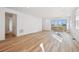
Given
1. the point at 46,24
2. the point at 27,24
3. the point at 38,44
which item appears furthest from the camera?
the point at 46,24

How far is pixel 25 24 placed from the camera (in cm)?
262

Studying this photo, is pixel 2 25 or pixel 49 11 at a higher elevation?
pixel 49 11

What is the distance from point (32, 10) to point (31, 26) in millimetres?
385

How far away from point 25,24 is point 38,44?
0.56 m

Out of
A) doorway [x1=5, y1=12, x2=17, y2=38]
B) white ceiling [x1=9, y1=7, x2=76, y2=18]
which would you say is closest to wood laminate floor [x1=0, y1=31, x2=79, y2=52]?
doorway [x1=5, y1=12, x2=17, y2=38]

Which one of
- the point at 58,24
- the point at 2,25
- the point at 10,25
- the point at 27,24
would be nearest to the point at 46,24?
the point at 58,24

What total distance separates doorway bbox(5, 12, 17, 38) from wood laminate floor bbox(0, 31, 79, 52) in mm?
102

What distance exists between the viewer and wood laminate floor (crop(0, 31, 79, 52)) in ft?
8.15

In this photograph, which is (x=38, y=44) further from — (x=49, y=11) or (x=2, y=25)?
(x=2, y=25)

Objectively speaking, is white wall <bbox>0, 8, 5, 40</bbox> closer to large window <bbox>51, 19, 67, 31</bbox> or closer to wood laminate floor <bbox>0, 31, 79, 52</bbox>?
wood laminate floor <bbox>0, 31, 79, 52</bbox>

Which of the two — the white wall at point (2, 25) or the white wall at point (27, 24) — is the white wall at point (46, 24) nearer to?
the white wall at point (27, 24)

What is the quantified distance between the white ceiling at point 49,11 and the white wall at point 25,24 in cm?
12
